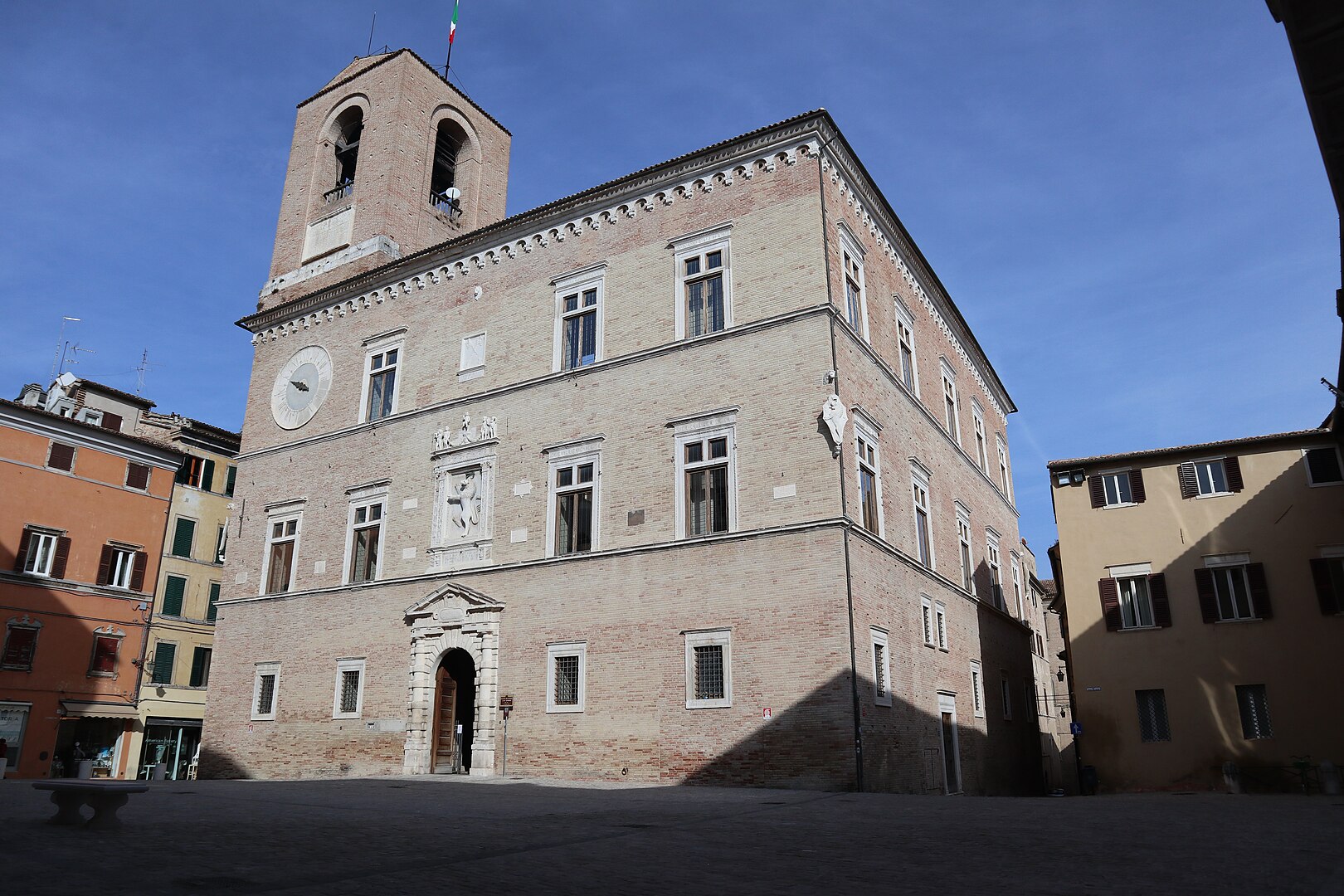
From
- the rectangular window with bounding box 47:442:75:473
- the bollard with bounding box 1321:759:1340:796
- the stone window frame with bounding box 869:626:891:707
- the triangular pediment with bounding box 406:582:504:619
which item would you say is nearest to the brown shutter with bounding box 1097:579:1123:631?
the bollard with bounding box 1321:759:1340:796

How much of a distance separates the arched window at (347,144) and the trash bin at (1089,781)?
1175 inches

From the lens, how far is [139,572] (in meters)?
36.7

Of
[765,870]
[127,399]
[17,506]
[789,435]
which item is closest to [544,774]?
[789,435]

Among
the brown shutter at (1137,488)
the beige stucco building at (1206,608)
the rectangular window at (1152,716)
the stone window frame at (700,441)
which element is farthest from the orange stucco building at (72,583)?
the brown shutter at (1137,488)

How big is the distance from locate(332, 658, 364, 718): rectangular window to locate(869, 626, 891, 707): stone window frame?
43.3ft

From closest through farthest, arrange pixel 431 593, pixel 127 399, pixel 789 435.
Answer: pixel 789 435, pixel 431 593, pixel 127 399

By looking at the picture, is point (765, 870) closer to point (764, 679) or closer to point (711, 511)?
point (764, 679)

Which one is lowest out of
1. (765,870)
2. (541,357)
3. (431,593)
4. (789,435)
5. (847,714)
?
(765,870)

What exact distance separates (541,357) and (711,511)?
22.1 feet

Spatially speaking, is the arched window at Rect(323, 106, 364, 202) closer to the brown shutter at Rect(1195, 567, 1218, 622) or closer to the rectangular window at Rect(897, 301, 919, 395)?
the rectangular window at Rect(897, 301, 919, 395)

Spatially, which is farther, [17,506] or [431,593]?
[17,506]

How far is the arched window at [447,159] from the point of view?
34.2m

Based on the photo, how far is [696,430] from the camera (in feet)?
70.2

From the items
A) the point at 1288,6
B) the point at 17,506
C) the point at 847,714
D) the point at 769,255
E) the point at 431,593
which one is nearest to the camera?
the point at 1288,6
